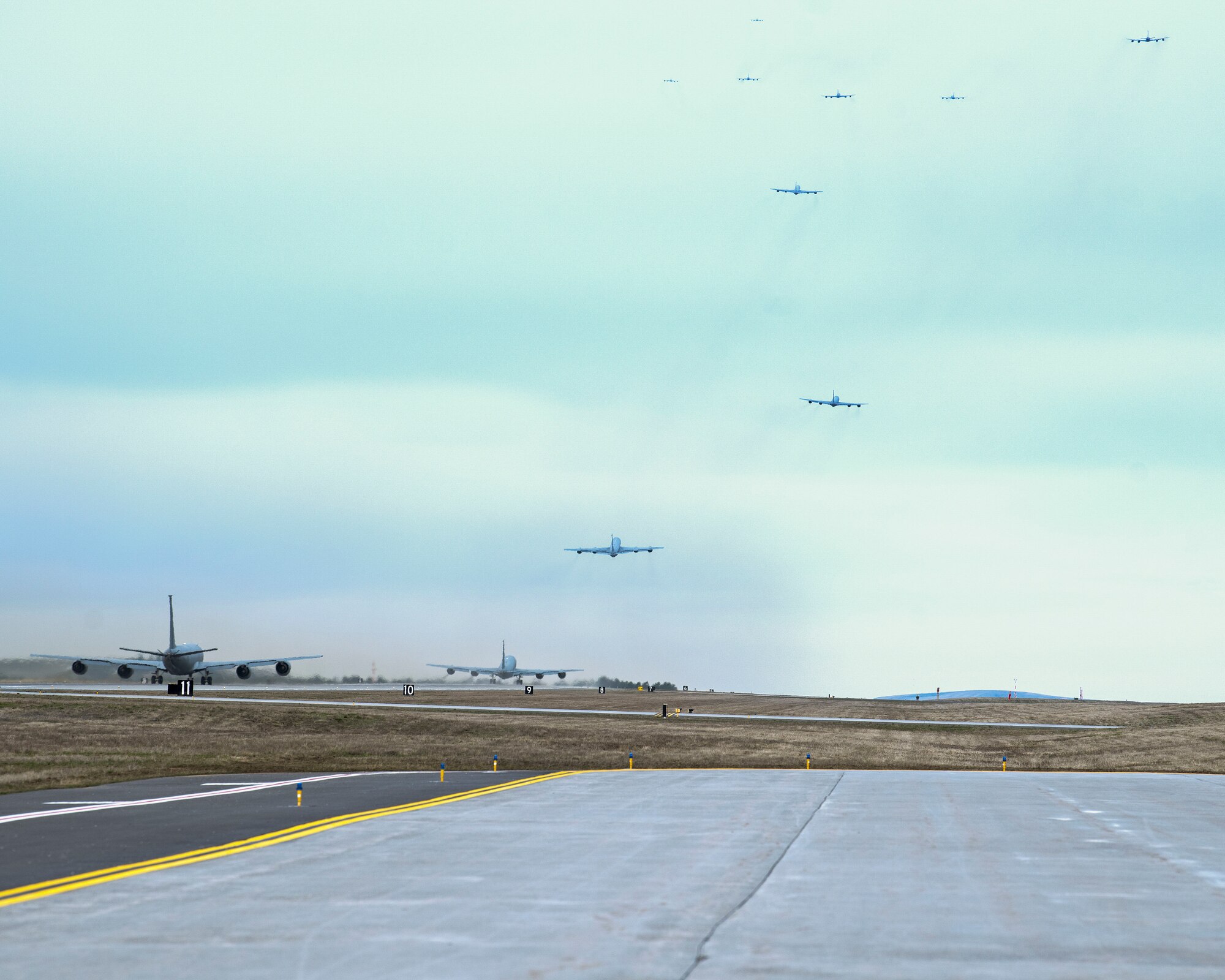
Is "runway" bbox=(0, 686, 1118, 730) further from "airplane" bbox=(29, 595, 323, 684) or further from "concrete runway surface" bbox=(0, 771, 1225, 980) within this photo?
"concrete runway surface" bbox=(0, 771, 1225, 980)

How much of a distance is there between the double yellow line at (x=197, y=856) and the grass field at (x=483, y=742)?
12.4m

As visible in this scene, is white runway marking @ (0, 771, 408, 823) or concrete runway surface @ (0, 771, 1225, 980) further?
white runway marking @ (0, 771, 408, 823)

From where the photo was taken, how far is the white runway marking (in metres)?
26.7

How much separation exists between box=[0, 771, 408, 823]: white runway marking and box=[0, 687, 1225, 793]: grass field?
5.15 metres

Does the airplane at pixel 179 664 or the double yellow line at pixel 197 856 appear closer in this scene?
the double yellow line at pixel 197 856

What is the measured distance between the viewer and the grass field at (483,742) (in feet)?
154

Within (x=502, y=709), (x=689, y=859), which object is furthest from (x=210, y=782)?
(x=502, y=709)

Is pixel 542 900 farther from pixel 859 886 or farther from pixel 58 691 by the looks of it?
pixel 58 691

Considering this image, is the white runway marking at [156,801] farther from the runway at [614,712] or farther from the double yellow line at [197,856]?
the runway at [614,712]

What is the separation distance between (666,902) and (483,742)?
46.4m

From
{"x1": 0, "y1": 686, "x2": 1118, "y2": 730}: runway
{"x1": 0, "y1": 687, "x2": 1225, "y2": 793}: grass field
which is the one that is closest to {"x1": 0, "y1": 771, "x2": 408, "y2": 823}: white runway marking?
{"x1": 0, "y1": 687, "x2": 1225, "y2": 793}: grass field

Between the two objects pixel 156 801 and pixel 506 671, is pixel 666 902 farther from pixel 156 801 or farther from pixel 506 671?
pixel 506 671

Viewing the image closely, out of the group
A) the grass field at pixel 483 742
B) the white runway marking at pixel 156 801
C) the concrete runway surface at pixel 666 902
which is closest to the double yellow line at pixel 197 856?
the concrete runway surface at pixel 666 902

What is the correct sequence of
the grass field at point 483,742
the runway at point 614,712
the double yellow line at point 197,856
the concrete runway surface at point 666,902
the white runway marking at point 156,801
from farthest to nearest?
1. the runway at point 614,712
2. the grass field at point 483,742
3. the white runway marking at point 156,801
4. the double yellow line at point 197,856
5. the concrete runway surface at point 666,902
